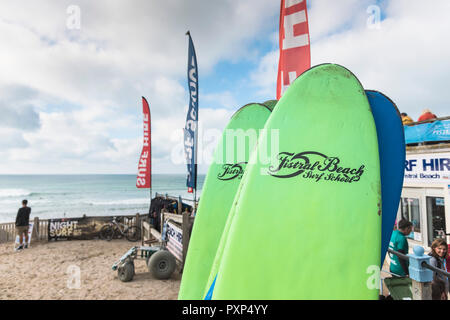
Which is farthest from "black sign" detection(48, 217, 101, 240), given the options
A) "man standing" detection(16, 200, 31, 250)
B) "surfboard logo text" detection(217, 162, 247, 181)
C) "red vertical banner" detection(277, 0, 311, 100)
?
"red vertical banner" detection(277, 0, 311, 100)

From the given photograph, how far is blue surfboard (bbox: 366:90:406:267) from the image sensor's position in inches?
95.2

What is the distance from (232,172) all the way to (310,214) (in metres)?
1.67

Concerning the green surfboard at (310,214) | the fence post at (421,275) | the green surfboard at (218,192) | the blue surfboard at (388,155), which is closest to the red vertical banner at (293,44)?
the green surfboard at (218,192)

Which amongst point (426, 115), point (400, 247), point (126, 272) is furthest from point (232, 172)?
point (426, 115)

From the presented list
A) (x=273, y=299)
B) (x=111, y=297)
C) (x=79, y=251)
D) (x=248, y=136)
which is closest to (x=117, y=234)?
(x=79, y=251)

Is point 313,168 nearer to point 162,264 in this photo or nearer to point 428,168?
point 162,264

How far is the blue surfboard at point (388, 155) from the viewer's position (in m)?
2.42

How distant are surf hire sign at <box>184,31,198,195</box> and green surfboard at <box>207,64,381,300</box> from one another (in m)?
5.14

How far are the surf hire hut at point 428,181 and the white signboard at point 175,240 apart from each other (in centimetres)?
606

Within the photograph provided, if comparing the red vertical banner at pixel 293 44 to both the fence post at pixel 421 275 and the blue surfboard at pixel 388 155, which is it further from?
the fence post at pixel 421 275

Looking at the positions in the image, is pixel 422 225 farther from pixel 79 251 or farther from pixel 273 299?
pixel 79 251

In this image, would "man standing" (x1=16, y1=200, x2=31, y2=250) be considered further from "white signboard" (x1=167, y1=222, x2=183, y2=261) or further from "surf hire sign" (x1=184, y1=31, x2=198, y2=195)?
"surf hire sign" (x1=184, y1=31, x2=198, y2=195)

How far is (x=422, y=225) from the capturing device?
6473 millimetres

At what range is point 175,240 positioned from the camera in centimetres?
694
